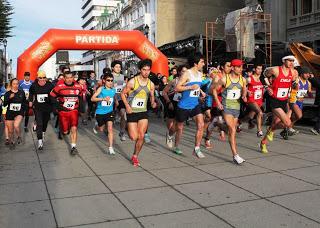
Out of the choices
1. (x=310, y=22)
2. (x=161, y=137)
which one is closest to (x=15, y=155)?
(x=161, y=137)

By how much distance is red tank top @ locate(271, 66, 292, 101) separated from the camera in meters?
7.72

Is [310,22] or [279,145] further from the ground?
[310,22]

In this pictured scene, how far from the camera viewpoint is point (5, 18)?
36.2 meters

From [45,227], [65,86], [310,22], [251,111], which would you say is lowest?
[45,227]

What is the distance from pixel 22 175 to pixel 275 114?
4.52 metres

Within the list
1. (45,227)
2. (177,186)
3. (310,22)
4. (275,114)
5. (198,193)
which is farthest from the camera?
(310,22)

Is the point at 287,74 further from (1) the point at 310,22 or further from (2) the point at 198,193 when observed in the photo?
(1) the point at 310,22

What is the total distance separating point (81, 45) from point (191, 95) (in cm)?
1053

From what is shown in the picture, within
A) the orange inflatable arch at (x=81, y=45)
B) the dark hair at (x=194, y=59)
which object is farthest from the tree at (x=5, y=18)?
the dark hair at (x=194, y=59)

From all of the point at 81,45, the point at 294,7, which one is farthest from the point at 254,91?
the point at 294,7

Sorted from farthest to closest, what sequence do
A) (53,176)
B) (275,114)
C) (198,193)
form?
(275,114)
(53,176)
(198,193)

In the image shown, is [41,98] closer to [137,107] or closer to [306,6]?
[137,107]

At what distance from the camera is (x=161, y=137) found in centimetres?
1014

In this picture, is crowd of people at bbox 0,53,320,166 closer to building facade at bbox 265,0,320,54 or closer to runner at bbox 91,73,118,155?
runner at bbox 91,73,118,155
